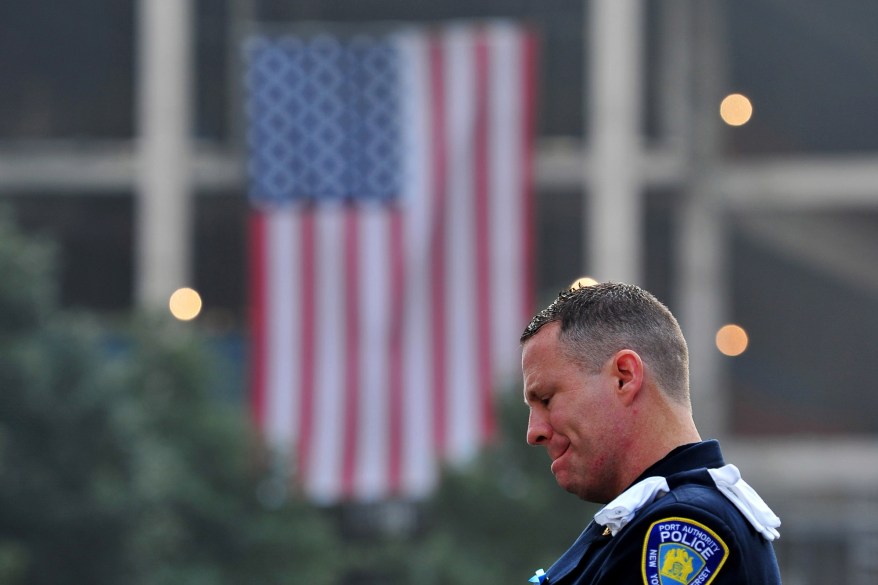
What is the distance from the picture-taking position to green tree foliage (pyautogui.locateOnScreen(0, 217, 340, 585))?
18.2 metres

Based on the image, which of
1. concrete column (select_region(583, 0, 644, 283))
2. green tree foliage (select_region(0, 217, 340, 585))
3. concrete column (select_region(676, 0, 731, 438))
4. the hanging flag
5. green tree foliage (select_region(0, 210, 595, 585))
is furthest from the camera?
concrete column (select_region(676, 0, 731, 438))

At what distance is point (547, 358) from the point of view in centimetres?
250

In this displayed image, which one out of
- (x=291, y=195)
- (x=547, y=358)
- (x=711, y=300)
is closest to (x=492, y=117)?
(x=291, y=195)

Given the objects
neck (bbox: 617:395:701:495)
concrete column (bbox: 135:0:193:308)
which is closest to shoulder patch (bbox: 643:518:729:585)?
neck (bbox: 617:395:701:495)

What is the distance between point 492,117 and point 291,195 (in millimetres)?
3523

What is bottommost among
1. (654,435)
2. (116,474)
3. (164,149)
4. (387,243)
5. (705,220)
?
(116,474)

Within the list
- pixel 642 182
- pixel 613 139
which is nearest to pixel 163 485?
pixel 613 139

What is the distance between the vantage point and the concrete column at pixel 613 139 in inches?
1190

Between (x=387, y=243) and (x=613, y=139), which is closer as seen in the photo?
(x=387, y=243)

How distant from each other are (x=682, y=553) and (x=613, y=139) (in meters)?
28.3

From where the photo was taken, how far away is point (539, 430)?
8.29 ft

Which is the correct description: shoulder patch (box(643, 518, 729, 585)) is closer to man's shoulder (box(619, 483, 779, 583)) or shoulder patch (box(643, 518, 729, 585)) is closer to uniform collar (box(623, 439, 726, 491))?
man's shoulder (box(619, 483, 779, 583))

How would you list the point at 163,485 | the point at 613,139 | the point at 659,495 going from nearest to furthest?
the point at 659,495
the point at 163,485
the point at 613,139

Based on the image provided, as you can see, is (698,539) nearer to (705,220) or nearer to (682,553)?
(682,553)
